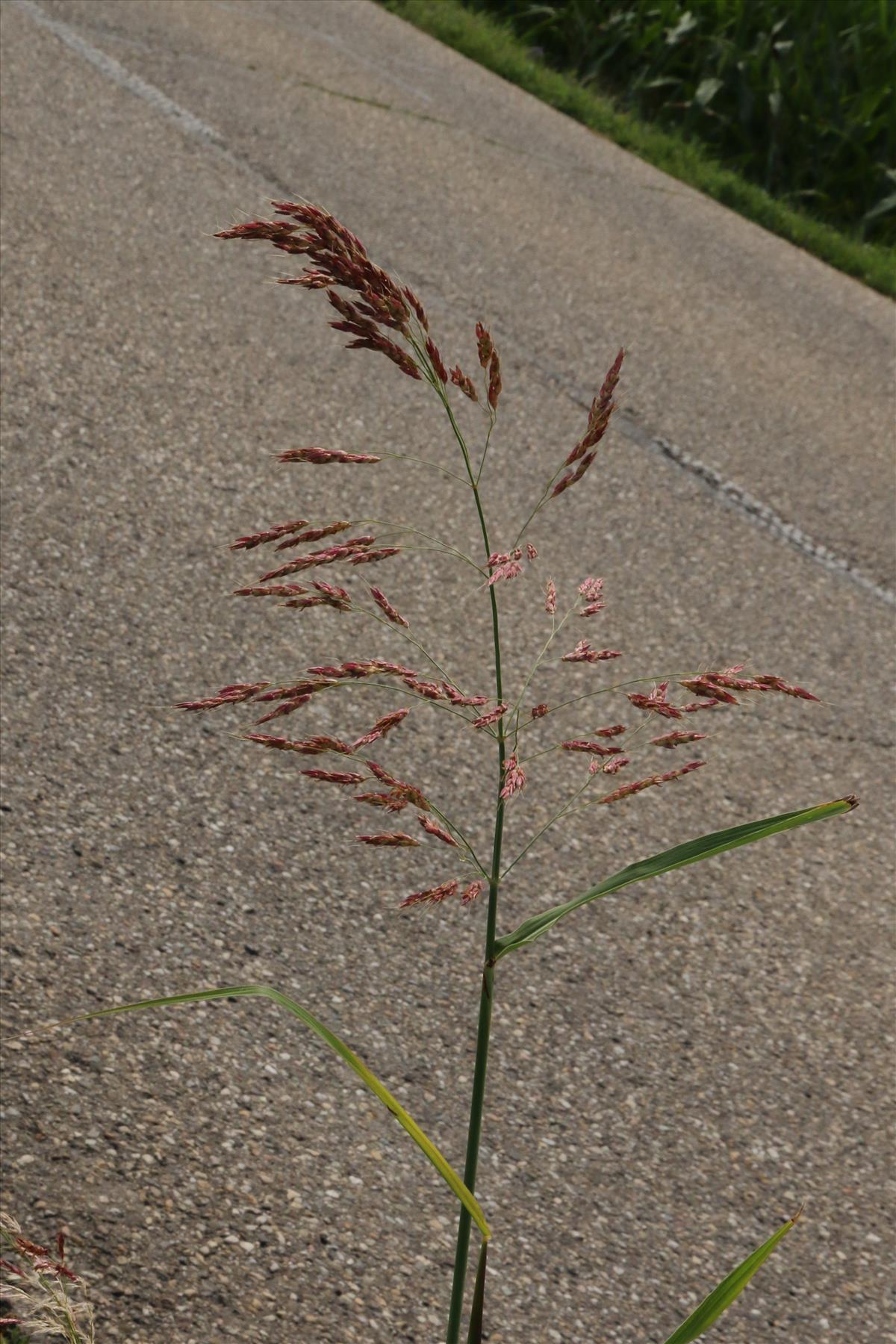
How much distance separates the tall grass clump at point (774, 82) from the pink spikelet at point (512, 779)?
7748mm

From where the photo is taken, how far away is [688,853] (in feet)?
4.49

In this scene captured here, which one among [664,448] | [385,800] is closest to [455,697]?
[385,800]

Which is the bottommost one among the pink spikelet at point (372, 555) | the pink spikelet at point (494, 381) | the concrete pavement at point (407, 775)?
the concrete pavement at point (407, 775)

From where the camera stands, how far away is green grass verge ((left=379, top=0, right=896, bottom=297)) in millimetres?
7793

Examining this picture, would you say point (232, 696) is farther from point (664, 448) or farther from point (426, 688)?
point (664, 448)

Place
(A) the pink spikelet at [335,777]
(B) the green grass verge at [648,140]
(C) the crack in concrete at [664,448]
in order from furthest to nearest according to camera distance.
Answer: (B) the green grass verge at [648,140]
(C) the crack in concrete at [664,448]
(A) the pink spikelet at [335,777]

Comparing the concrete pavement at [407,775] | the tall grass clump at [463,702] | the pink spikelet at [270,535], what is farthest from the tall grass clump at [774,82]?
the pink spikelet at [270,535]

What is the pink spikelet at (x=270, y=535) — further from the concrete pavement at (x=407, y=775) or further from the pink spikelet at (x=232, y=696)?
the concrete pavement at (x=407, y=775)

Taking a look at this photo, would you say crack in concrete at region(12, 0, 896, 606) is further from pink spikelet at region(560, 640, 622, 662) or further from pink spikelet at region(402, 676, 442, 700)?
pink spikelet at region(402, 676, 442, 700)

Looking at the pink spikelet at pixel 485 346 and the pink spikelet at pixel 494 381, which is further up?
the pink spikelet at pixel 485 346

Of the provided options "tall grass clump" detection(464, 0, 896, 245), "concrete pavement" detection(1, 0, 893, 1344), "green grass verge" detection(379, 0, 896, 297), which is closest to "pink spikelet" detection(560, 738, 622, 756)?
"concrete pavement" detection(1, 0, 893, 1344)

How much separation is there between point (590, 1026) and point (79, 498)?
6.33 feet

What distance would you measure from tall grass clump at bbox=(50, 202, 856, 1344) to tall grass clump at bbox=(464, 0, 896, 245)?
4.39 metres

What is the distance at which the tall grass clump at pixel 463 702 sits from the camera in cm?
134
